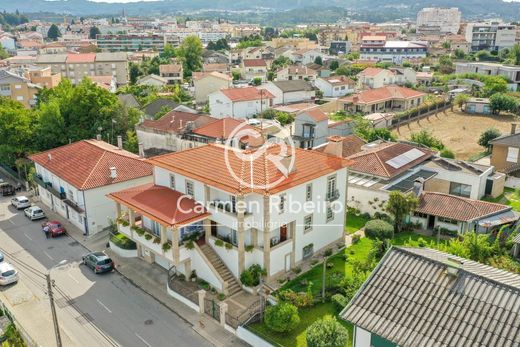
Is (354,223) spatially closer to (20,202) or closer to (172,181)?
(172,181)

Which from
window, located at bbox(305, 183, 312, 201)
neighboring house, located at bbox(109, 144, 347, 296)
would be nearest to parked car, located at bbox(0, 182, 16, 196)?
neighboring house, located at bbox(109, 144, 347, 296)

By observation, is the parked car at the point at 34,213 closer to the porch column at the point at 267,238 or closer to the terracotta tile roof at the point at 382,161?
the porch column at the point at 267,238

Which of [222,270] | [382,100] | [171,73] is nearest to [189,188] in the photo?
[222,270]

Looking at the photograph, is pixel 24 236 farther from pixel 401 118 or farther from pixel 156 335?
pixel 401 118

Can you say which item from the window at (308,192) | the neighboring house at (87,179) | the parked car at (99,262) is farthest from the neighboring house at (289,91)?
Answer: the parked car at (99,262)

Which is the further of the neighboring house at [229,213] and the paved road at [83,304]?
the neighboring house at [229,213]
